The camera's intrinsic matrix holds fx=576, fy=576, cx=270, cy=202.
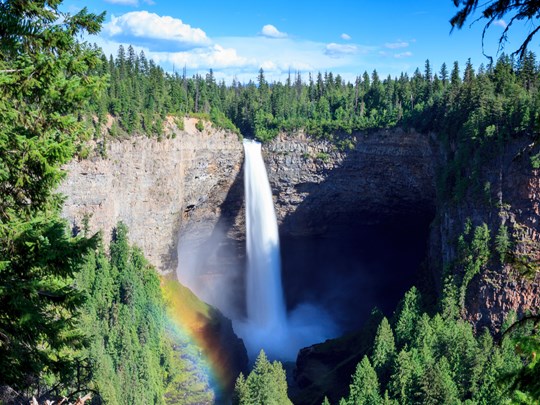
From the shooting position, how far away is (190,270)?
64.7 metres

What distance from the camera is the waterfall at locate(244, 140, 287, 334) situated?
61219 mm

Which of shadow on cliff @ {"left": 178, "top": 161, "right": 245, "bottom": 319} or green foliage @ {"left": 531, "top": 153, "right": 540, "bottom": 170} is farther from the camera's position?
shadow on cliff @ {"left": 178, "top": 161, "right": 245, "bottom": 319}

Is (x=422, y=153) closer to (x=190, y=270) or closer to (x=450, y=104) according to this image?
(x=450, y=104)

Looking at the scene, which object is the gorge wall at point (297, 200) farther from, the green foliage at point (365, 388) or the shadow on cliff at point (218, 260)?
the green foliage at point (365, 388)

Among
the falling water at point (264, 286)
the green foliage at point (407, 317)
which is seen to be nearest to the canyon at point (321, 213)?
the falling water at point (264, 286)

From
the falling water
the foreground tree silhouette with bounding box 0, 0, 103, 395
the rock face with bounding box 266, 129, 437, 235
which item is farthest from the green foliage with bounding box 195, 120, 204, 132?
the foreground tree silhouette with bounding box 0, 0, 103, 395

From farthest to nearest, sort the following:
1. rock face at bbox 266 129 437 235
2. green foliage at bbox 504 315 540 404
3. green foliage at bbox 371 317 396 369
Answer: rock face at bbox 266 129 437 235, green foliage at bbox 371 317 396 369, green foliage at bbox 504 315 540 404

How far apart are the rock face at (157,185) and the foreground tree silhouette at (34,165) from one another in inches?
1417

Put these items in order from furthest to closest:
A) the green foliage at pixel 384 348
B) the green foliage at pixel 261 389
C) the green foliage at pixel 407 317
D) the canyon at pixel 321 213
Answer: the green foliage at pixel 407 317 < the canyon at pixel 321 213 < the green foliage at pixel 384 348 < the green foliage at pixel 261 389

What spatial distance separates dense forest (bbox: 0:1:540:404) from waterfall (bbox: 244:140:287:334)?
6794 mm

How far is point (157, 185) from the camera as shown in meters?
52.2

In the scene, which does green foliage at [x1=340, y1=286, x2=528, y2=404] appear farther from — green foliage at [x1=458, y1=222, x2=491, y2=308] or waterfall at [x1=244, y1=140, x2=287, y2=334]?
waterfall at [x1=244, y1=140, x2=287, y2=334]

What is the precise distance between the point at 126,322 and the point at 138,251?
857 cm

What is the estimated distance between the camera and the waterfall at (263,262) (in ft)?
201
